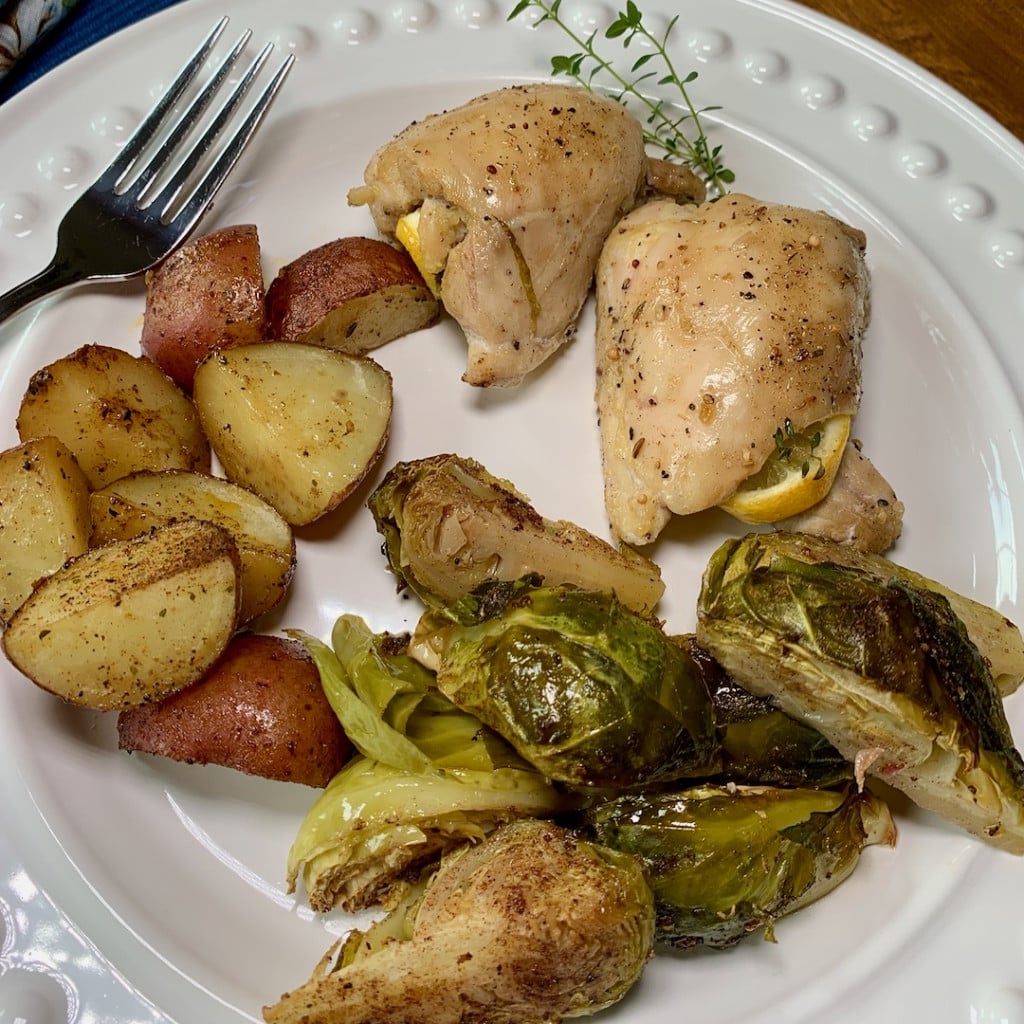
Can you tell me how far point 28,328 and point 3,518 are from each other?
1.84 ft

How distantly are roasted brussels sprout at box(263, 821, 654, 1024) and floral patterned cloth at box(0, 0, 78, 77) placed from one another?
228cm

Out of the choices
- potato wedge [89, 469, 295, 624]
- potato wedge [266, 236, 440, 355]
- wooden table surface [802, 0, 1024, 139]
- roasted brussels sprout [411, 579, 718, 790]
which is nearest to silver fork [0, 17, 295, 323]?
potato wedge [266, 236, 440, 355]

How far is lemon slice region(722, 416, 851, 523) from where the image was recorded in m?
2.04

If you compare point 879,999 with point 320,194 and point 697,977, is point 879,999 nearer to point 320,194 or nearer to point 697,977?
point 697,977

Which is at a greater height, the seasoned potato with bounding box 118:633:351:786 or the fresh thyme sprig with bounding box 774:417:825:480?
the fresh thyme sprig with bounding box 774:417:825:480

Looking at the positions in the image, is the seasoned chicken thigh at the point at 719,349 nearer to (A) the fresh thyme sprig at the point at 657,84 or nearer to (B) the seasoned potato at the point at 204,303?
(A) the fresh thyme sprig at the point at 657,84

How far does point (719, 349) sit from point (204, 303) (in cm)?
106

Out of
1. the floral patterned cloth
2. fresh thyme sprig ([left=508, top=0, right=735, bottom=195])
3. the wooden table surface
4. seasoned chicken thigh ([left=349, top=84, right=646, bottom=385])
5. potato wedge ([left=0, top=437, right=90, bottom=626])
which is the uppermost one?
the wooden table surface

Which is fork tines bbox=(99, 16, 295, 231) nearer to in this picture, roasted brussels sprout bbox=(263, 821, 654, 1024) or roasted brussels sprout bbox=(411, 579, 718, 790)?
roasted brussels sprout bbox=(411, 579, 718, 790)

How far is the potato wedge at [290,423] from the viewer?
2076 mm

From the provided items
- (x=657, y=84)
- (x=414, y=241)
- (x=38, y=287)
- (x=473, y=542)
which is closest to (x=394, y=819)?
(x=473, y=542)

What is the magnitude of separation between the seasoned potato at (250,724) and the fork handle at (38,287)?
0.94 metres

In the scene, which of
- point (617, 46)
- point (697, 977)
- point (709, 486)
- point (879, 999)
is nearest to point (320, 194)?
point (617, 46)

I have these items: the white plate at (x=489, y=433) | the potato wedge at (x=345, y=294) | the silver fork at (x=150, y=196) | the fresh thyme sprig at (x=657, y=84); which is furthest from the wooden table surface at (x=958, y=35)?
the silver fork at (x=150, y=196)
